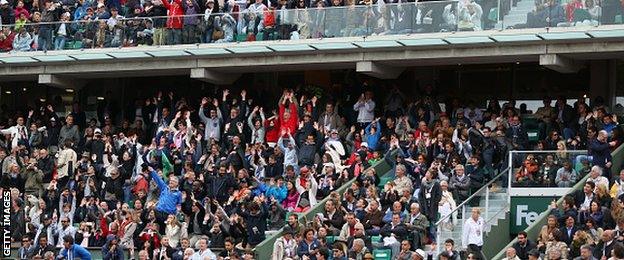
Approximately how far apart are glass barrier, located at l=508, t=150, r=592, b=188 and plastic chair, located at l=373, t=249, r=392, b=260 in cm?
368

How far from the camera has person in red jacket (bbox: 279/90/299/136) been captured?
1615 inches

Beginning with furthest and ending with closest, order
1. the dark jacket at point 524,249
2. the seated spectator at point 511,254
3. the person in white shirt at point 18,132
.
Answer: the person in white shirt at point 18,132
the dark jacket at point 524,249
the seated spectator at point 511,254

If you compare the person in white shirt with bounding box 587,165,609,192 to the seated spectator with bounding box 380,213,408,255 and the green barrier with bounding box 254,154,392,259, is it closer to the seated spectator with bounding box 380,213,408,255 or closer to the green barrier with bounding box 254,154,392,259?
the seated spectator with bounding box 380,213,408,255

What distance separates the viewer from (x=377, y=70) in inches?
1647

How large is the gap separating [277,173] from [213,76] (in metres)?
5.00

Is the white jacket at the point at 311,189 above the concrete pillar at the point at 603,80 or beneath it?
beneath

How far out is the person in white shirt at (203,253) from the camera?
112 ft

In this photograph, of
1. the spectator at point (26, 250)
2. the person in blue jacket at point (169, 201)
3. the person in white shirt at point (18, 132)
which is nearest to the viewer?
the spectator at point (26, 250)

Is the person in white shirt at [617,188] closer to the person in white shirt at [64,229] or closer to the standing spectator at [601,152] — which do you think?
the standing spectator at [601,152]

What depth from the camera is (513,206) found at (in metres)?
36.0

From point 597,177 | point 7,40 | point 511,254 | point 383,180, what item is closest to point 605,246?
point 511,254

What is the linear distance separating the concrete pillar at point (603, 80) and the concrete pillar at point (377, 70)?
4.15 m

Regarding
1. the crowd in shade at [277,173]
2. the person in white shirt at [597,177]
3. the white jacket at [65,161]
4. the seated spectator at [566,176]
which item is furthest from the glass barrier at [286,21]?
the person in white shirt at [597,177]

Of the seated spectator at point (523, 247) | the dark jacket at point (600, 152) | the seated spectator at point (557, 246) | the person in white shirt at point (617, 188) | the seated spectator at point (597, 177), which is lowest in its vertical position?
the seated spectator at point (523, 247)
